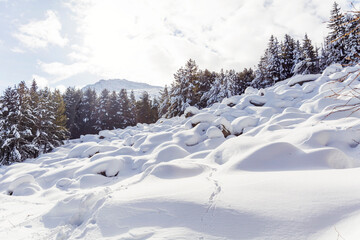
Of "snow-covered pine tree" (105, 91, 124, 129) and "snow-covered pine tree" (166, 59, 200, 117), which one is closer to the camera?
"snow-covered pine tree" (166, 59, 200, 117)

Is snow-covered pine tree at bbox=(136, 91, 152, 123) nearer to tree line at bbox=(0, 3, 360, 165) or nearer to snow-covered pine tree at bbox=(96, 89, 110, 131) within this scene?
tree line at bbox=(0, 3, 360, 165)

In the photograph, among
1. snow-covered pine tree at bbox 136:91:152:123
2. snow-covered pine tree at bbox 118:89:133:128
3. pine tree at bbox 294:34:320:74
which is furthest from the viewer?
snow-covered pine tree at bbox 136:91:152:123

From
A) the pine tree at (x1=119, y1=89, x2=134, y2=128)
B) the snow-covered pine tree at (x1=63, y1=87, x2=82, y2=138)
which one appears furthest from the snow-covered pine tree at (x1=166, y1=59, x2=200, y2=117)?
the snow-covered pine tree at (x1=63, y1=87, x2=82, y2=138)

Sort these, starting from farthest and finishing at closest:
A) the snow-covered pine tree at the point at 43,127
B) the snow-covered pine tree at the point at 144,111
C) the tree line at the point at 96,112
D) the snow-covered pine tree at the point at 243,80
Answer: the snow-covered pine tree at the point at 144,111
the snow-covered pine tree at the point at 243,80
the tree line at the point at 96,112
the snow-covered pine tree at the point at 43,127

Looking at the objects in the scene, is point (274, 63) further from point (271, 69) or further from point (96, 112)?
point (96, 112)

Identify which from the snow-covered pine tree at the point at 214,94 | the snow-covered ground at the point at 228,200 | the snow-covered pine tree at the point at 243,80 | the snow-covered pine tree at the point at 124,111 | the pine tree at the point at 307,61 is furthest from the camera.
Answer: the snow-covered pine tree at the point at 243,80

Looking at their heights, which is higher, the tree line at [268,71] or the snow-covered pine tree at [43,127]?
the tree line at [268,71]

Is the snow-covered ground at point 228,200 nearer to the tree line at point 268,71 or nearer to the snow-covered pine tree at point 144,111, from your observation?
the tree line at point 268,71

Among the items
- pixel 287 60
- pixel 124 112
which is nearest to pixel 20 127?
pixel 124 112

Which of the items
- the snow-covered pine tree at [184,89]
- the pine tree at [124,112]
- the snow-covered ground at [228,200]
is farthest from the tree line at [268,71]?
the snow-covered ground at [228,200]

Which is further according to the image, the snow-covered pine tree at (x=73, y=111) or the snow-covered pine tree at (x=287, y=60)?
the snow-covered pine tree at (x=73, y=111)

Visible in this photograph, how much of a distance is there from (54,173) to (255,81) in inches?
1365

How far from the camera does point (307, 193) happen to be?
286 centimetres

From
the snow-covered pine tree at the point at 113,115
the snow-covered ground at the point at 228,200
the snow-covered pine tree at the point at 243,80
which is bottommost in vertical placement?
the snow-covered ground at the point at 228,200
